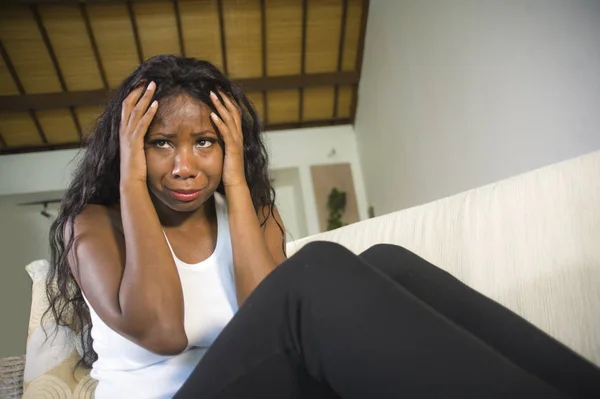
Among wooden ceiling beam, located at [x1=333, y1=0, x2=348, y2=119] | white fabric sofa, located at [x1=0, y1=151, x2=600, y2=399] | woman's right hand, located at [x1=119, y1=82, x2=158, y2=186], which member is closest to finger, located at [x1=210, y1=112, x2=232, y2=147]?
woman's right hand, located at [x1=119, y1=82, x2=158, y2=186]

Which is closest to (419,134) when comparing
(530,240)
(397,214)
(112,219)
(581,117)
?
(581,117)

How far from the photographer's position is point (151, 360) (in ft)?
2.65

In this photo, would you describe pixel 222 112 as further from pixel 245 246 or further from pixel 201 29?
pixel 201 29

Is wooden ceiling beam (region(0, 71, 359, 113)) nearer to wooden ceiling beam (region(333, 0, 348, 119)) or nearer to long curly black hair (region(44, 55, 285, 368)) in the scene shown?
wooden ceiling beam (region(333, 0, 348, 119))

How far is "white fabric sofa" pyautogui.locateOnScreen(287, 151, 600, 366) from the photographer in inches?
29.7

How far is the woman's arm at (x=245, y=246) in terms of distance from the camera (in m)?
0.85

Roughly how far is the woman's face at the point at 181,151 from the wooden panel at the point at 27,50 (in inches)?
97.7

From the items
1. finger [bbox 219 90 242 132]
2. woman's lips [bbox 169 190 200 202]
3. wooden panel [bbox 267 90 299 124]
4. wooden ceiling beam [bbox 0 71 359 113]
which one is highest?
wooden ceiling beam [bbox 0 71 359 113]

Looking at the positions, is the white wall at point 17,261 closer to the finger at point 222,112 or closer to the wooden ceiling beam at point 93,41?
the wooden ceiling beam at point 93,41

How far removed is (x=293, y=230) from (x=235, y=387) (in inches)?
131

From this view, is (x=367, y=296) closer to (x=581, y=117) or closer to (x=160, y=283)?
(x=160, y=283)

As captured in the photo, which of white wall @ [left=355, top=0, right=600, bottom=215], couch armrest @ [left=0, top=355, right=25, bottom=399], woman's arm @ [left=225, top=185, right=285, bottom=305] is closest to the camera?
woman's arm @ [left=225, top=185, right=285, bottom=305]

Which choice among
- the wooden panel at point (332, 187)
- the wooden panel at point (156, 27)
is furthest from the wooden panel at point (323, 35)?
the wooden panel at point (156, 27)

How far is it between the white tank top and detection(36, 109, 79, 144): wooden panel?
2.77 m
